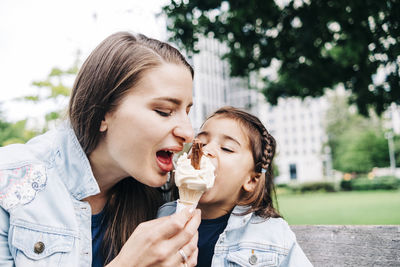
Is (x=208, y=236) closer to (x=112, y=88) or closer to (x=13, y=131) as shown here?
(x=112, y=88)

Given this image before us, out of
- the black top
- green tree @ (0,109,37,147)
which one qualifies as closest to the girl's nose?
the black top

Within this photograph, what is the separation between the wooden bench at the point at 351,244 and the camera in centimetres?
201

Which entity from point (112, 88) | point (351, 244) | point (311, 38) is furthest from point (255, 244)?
point (311, 38)

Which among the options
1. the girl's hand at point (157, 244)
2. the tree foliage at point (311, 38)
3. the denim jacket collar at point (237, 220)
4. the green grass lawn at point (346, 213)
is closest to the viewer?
the girl's hand at point (157, 244)

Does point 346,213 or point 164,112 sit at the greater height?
point 164,112

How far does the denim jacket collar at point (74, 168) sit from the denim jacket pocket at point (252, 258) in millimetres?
979

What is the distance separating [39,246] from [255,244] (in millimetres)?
1309

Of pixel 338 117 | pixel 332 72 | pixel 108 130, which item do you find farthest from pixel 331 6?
pixel 338 117

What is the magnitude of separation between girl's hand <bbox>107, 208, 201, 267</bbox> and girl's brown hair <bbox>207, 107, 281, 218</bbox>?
1.13 m

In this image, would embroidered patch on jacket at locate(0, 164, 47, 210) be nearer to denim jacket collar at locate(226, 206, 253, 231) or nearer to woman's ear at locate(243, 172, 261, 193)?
denim jacket collar at locate(226, 206, 253, 231)

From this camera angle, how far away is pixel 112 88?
1945 mm

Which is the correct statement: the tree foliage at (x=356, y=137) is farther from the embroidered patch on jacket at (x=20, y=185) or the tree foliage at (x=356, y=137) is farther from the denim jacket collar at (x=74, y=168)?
the embroidered patch on jacket at (x=20, y=185)

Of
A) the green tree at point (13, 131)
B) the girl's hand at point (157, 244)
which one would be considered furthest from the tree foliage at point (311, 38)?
the green tree at point (13, 131)

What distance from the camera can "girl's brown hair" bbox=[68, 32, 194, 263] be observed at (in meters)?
1.96
